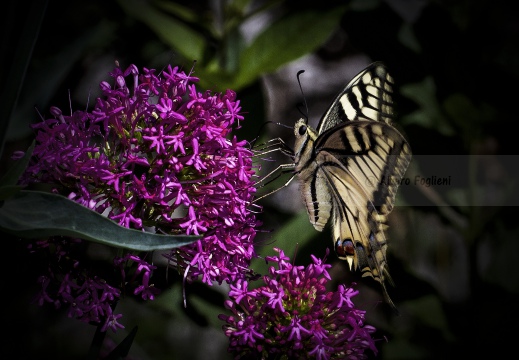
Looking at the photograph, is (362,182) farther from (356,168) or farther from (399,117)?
(399,117)

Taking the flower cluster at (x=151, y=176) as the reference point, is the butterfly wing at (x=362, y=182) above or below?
below

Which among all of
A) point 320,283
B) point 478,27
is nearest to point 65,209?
point 320,283

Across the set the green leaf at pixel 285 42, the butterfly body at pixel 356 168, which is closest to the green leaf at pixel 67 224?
the butterfly body at pixel 356 168

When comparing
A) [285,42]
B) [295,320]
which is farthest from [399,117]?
[295,320]

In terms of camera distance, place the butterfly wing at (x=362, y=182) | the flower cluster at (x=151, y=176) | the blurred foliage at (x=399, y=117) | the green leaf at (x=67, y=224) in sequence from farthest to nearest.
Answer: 1. the blurred foliage at (x=399, y=117)
2. the butterfly wing at (x=362, y=182)
3. the flower cluster at (x=151, y=176)
4. the green leaf at (x=67, y=224)

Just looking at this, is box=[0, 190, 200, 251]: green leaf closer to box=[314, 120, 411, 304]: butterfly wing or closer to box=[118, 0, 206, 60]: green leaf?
box=[314, 120, 411, 304]: butterfly wing

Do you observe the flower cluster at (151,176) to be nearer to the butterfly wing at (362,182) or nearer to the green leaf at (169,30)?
the butterfly wing at (362,182)

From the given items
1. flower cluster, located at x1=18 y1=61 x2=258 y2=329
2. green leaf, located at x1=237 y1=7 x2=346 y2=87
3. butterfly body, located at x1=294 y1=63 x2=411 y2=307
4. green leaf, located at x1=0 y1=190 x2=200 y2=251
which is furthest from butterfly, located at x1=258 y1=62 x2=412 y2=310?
green leaf, located at x1=0 y1=190 x2=200 y2=251
